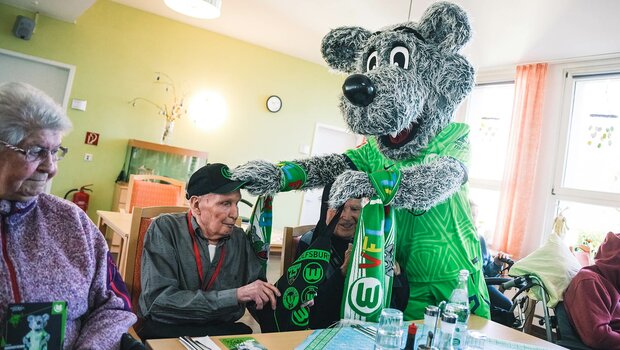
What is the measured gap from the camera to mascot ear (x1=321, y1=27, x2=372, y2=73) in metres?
1.64

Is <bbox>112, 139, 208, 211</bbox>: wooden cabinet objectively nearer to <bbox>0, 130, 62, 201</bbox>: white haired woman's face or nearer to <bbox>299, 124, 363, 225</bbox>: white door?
<bbox>299, 124, 363, 225</bbox>: white door

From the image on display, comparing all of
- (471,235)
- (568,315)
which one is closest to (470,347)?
(471,235)

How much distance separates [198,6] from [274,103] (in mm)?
2868

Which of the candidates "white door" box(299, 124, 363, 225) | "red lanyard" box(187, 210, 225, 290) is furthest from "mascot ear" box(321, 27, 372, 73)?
"white door" box(299, 124, 363, 225)

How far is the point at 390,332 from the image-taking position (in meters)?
1.08

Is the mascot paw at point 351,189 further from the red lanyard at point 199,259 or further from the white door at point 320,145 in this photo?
the white door at point 320,145

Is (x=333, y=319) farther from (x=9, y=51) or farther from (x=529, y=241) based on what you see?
(x=9, y=51)

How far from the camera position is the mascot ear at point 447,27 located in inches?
56.4

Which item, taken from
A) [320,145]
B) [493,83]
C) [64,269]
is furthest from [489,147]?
[64,269]

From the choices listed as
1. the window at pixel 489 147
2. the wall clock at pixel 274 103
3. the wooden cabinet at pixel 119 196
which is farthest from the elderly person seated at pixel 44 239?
the wall clock at pixel 274 103

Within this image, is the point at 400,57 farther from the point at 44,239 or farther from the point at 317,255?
the point at 44,239

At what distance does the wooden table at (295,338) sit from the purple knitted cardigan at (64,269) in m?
0.16

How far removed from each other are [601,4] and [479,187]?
2.50 m

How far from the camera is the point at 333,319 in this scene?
58.0 inches
